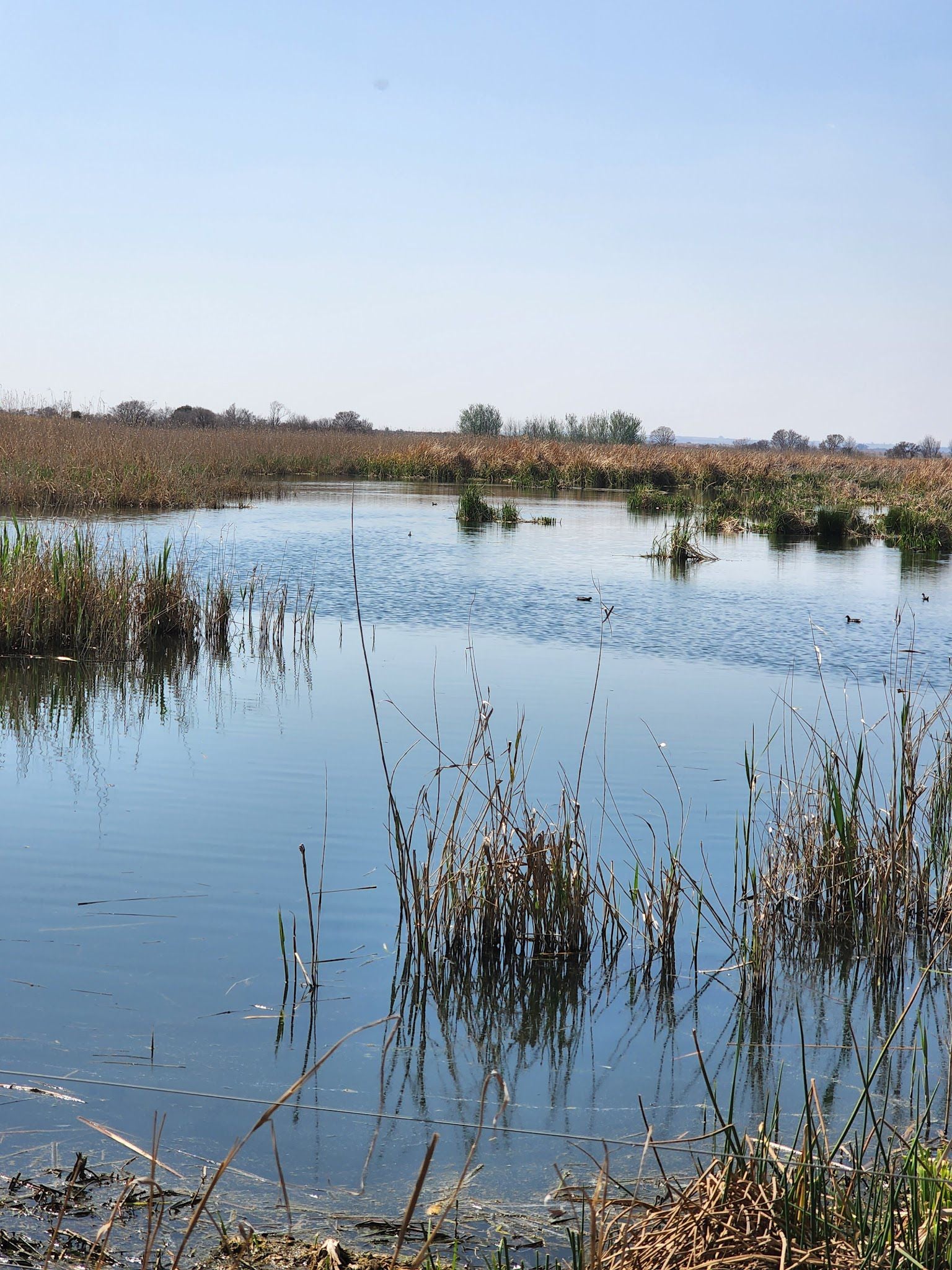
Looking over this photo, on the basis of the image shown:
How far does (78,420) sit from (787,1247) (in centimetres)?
2650

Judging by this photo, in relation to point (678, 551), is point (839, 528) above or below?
above

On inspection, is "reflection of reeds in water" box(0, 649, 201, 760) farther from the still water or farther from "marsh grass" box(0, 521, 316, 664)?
"marsh grass" box(0, 521, 316, 664)

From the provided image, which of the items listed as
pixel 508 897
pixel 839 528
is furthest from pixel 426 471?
pixel 508 897

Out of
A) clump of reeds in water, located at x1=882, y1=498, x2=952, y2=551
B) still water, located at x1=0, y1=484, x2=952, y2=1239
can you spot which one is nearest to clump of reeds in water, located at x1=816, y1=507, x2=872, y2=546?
clump of reeds in water, located at x1=882, y1=498, x2=952, y2=551

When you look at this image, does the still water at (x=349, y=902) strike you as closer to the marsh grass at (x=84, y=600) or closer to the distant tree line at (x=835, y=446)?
the marsh grass at (x=84, y=600)

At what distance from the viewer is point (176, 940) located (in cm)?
408

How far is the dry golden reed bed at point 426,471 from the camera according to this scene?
19188mm

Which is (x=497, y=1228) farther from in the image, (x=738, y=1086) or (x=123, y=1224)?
(x=738, y=1086)

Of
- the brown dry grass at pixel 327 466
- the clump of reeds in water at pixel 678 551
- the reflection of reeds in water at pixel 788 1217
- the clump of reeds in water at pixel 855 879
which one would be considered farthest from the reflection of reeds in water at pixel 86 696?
the clump of reeds in water at pixel 678 551

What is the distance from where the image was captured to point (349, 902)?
450cm

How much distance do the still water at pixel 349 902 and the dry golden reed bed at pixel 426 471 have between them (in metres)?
6.45

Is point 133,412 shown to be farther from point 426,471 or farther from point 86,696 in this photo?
point 86,696

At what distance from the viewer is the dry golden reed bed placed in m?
19.2

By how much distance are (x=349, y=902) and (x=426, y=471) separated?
3166 cm
